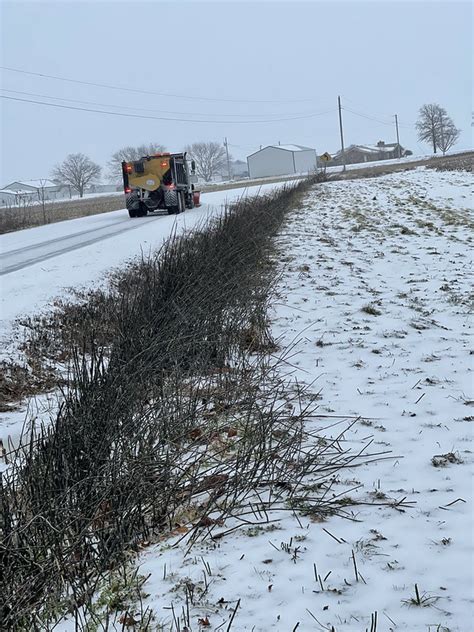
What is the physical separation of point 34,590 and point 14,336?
5302 millimetres

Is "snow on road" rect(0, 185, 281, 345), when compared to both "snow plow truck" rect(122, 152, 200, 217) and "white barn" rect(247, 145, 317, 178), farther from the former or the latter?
"white barn" rect(247, 145, 317, 178)

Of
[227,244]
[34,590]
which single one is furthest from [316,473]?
[227,244]

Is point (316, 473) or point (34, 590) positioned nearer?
point (34, 590)

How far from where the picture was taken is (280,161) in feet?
334

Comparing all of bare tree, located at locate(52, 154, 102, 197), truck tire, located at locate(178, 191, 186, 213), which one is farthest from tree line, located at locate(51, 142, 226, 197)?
truck tire, located at locate(178, 191, 186, 213)

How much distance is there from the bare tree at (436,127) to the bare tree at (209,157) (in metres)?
41.3

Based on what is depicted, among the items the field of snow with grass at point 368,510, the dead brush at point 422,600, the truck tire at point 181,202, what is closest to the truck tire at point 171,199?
the truck tire at point 181,202

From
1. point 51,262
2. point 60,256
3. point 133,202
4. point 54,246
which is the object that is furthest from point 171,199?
point 51,262

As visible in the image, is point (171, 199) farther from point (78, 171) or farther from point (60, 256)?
point (78, 171)

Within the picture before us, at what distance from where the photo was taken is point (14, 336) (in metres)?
7.75

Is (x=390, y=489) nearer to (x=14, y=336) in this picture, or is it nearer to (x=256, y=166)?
(x=14, y=336)

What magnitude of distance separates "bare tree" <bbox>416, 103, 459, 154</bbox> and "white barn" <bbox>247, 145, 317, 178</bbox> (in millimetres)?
17640

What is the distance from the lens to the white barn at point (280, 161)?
10131 centimetres

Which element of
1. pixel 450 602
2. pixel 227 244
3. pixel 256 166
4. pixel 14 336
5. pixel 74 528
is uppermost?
pixel 256 166
